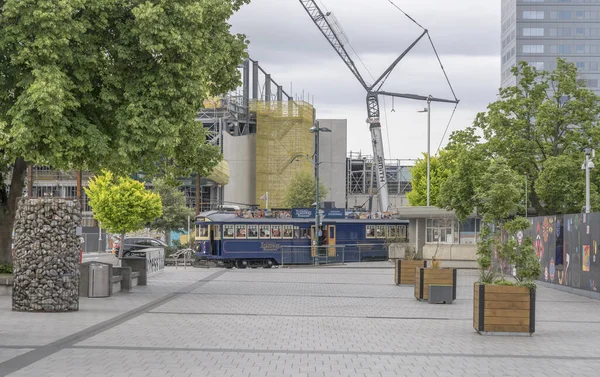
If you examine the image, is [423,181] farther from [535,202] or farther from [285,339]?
[285,339]

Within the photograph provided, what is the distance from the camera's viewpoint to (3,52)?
2223 centimetres

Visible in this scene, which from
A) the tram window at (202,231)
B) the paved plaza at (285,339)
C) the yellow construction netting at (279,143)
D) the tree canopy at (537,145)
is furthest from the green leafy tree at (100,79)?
the yellow construction netting at (279,143)

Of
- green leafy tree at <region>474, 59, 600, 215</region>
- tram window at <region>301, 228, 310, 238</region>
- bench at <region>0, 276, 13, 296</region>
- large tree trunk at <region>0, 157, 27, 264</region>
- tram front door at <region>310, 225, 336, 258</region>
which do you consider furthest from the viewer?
tram window at <region>301, 228, 310, 238</region>

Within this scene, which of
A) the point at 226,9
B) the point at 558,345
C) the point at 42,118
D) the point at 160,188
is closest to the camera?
the point at 558,345

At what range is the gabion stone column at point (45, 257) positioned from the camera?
771 inches

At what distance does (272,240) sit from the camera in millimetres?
50938

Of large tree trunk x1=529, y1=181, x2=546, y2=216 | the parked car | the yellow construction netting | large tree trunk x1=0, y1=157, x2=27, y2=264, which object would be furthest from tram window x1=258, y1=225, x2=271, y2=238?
the yellow construction netting

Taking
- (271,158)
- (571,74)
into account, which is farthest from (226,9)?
(271,158)

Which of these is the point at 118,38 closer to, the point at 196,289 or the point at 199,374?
the point at 196,289

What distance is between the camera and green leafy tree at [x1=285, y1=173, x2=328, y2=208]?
88500mm

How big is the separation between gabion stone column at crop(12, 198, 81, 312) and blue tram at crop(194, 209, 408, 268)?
29876 mm

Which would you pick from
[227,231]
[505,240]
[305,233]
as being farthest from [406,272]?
[305,233]

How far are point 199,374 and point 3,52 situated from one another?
13418 mm

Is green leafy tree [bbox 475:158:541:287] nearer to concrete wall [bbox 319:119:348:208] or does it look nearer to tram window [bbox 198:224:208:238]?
tram window [bbox 198:224:208:238]
